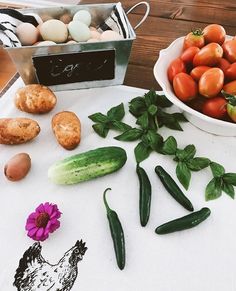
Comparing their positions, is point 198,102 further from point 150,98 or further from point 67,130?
point 67,130

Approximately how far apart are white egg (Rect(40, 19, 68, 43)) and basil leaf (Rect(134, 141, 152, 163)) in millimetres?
332

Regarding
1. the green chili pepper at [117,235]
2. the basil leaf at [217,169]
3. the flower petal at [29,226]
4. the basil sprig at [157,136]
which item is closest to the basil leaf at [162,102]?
the basil sprig at [157,136]

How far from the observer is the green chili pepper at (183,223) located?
565 mm

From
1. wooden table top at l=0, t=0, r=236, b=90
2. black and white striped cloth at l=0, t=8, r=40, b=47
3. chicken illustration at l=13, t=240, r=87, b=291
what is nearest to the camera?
chicken illustration at l=13, t=240, r=87, b=291

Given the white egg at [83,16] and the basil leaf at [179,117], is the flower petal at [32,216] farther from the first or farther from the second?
the white egg at [83,16]

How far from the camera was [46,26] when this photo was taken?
786 mm

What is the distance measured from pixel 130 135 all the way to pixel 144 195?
16 centimetres

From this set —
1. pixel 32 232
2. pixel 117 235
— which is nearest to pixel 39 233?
pixel 32 232

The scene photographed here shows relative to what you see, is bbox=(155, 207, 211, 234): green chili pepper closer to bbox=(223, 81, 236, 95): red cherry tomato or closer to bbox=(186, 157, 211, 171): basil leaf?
bbox=(186, 157, 211, 171): basil leaf

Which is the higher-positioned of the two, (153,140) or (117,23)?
(117,23)

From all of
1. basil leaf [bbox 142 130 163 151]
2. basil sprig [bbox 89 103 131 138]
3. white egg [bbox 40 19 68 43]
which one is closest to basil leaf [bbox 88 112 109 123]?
basil sprig [bbox 89 103 131 138]

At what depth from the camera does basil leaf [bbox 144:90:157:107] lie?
776 mm

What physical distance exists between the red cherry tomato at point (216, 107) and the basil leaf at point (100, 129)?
22 cm

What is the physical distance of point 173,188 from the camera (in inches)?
24.6
